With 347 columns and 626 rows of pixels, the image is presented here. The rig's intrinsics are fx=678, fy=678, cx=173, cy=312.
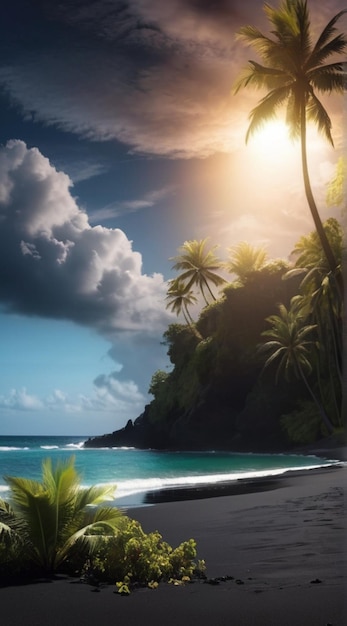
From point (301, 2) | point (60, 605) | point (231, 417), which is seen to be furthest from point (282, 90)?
point (231, 417)

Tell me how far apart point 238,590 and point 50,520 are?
1.91 meters

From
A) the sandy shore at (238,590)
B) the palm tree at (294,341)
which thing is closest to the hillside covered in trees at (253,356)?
the palm tree at (294,341)

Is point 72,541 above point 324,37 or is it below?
below

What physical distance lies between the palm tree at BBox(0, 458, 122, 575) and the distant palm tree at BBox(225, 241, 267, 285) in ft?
143

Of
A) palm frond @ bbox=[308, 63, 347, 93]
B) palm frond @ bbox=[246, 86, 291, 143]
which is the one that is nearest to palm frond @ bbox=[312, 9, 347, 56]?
palm frond @ bbox=[308, 63, 347, 93]

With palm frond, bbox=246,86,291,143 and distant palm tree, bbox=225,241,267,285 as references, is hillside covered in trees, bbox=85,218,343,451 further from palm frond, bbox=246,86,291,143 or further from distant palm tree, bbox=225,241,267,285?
palm frond, bbox=246,86,291,143

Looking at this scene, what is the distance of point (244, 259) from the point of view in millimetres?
50562

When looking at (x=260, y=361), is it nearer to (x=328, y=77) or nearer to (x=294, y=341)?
(x=294, y=341)

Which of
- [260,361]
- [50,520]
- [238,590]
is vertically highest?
[260,361]

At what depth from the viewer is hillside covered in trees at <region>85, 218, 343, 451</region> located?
37.2 m

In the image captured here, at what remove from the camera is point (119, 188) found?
12.6m

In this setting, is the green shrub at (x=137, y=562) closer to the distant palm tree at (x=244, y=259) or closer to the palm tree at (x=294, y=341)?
the palm tree at (x=294, y=341)

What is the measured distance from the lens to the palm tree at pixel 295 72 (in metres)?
23.6

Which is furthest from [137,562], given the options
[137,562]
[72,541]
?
[72,541]
